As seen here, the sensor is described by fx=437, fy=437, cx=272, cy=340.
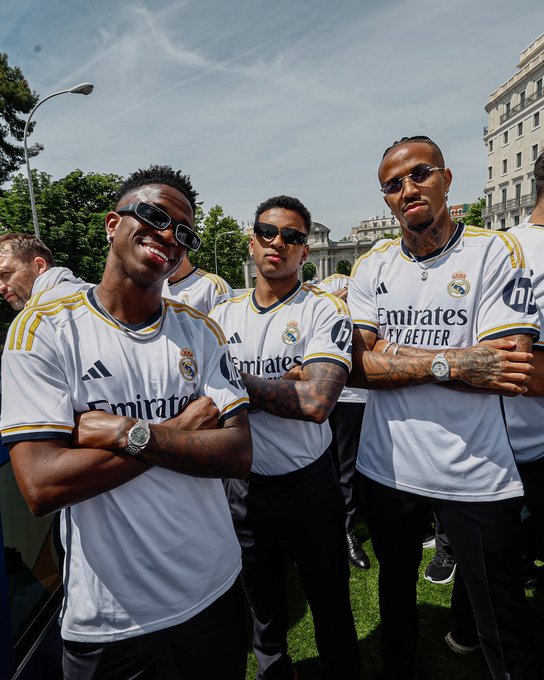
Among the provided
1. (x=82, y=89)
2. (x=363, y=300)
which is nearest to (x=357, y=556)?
(x=363, y=300)

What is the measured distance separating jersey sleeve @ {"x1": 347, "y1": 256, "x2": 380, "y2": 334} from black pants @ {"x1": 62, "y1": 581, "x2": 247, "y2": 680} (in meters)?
1.46

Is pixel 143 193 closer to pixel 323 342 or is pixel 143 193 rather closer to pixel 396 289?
pixel 323 342

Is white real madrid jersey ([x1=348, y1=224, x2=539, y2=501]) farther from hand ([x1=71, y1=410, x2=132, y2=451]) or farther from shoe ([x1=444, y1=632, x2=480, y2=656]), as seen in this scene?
shoe ([x1=444, y1=632, x2=480, y2=656])

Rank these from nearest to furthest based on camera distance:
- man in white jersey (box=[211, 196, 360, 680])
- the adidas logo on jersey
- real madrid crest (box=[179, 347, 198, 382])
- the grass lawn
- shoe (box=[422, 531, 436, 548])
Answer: the adidas logo on jersey, real madrid crest (box=[179, 347, 198, 382]), man in white jersey (box=[211, 196, 360, 680]), the grass lawn, shoe (box=[422, 531, 436, 548])

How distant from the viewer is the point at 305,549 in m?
2.34

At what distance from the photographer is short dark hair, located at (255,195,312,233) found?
9.57 ft

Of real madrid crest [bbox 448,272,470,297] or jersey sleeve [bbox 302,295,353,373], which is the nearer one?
real madrid crest [bbox 448,272,470,297]

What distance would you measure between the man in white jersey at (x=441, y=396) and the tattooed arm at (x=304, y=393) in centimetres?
16

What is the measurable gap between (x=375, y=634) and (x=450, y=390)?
2.10 m

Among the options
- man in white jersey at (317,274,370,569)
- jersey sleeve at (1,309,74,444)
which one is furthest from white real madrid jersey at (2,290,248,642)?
man in white jersey at (317,274,370,569)

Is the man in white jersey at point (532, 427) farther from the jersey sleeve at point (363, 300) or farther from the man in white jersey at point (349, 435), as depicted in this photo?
the man in white jersey at point (349, 435)

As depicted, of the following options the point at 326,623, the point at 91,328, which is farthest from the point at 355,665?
the point at 91,328

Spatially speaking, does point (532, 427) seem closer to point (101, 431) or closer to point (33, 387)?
point (101, 431)

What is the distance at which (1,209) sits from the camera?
73.7 feet
